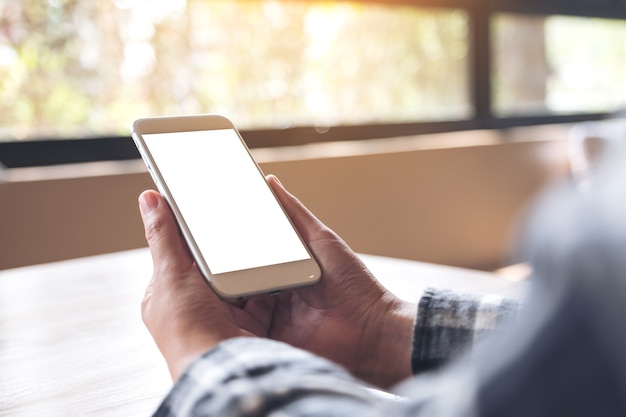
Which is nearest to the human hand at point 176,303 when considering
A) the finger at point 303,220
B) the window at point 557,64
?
the finger at point 303,220

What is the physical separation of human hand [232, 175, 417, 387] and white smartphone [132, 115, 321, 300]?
21 millimetres

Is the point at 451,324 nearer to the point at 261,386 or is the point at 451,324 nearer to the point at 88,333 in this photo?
the point at 261,386

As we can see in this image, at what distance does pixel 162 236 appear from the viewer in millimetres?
643

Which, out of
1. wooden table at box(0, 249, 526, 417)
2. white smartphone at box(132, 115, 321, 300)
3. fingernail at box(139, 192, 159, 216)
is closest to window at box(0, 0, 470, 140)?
wooden table at box(0, 249, 526, 417)

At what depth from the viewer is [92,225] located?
2004 millimetres

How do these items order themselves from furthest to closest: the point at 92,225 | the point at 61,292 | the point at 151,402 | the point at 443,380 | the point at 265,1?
the point at 265,1, the point at 92,225, the point at 61,292, the point at 151,402, the point at 443,380

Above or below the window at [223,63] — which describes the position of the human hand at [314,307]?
above

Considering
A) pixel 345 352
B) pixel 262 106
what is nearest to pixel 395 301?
pixel 345 352

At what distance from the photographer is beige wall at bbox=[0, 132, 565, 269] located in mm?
1930

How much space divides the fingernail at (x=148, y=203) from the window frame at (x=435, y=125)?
1.57m

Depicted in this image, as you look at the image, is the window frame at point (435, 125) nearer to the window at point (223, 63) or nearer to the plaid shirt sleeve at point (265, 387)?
the window at point (223, 63)

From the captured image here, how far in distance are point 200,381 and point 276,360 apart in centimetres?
4

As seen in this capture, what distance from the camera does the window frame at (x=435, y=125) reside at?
2.17 m

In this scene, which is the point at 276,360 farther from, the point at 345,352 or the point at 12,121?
the point at 12,121
